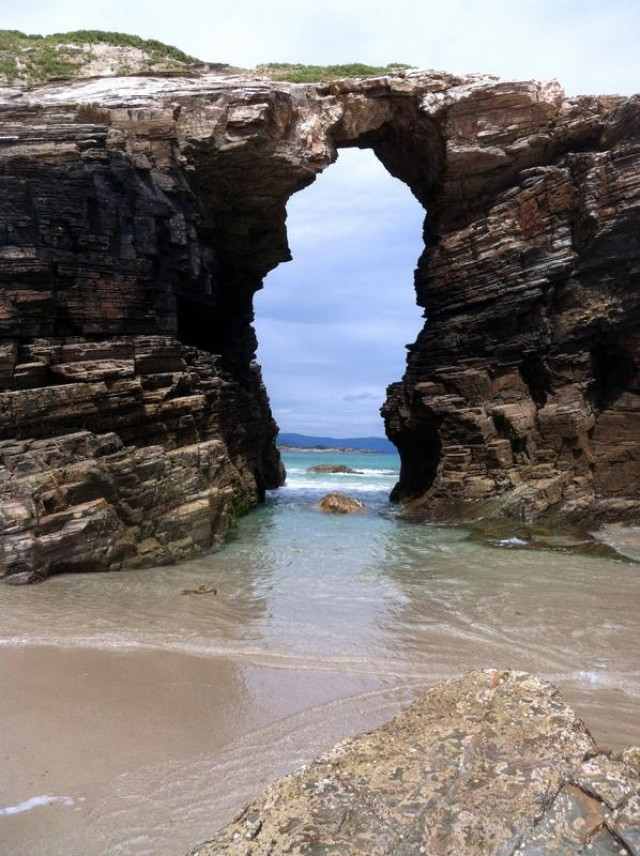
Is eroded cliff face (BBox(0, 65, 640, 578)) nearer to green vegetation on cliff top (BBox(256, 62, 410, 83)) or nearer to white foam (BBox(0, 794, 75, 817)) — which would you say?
green vegetation on cliff top (BBox(256, 62, 410, 83))

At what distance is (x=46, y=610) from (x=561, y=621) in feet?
26.3

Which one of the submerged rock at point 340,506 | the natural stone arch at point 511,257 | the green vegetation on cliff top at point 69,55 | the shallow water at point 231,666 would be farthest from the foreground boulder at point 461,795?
the green vegetation on cliff top at point 69,55

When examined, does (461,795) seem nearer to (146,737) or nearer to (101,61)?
(146,737)

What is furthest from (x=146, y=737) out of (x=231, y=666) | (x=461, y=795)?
(x=461, y=795)

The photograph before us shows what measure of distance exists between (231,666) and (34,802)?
2894mm

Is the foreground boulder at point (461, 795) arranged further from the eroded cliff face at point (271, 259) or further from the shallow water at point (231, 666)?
the eroded cliff face at point (271, 259)

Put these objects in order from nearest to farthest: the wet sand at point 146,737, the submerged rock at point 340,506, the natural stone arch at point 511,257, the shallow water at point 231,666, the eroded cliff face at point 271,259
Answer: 1. the wet sand at point 146,737
2. the shallow water at point 231,666
3. the eroded cliff face at point 271,259
4. the natural stone arch at point 511,257
5. the submerged rock at point 340,506

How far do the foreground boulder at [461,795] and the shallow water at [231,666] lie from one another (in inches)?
47.1

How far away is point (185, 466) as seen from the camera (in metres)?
15.1

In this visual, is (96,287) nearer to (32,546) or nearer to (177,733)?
(32,546)

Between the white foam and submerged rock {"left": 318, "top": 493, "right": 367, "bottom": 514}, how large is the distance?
20.4 metres

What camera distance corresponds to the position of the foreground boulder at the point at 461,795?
2580 millimetres

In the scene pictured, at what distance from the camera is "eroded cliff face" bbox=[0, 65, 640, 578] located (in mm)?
14070

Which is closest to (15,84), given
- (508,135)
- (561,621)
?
(508,135)
